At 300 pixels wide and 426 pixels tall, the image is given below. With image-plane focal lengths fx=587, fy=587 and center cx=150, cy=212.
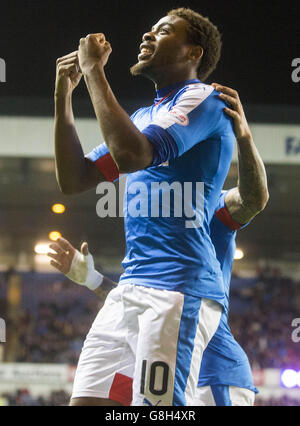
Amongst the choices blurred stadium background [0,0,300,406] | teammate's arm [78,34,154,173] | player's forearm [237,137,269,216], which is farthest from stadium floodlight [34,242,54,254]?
teammate's arm [78,34,154,173]

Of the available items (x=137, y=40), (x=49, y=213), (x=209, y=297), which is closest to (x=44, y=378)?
(x=49, y=213)

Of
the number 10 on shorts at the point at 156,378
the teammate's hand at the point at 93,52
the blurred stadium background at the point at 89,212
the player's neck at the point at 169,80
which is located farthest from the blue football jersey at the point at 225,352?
the blurred stadium background at the point at 89,212

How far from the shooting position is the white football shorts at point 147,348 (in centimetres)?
155

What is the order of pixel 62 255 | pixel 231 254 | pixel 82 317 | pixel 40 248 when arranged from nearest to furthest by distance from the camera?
1. pixel 231 254
2. pixel 62 255
3. pixel 82 317
4. pixel 40 248

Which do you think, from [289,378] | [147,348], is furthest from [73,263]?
[289,378]

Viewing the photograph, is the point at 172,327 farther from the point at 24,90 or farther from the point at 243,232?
the point at 243,232

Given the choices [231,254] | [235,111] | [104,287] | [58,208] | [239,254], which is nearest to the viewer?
[235,111]

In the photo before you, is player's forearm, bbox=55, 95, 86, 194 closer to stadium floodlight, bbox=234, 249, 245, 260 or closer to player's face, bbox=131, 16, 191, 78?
player's face, bbox=131, 16, 191, 78

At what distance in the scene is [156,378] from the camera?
5.04 feet

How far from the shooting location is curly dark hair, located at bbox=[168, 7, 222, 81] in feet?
6.77

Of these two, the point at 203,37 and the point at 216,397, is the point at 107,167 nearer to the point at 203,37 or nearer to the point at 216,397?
the point at 203,37

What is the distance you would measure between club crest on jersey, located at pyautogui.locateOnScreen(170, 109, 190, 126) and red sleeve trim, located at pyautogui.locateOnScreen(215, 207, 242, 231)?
2.30 feet

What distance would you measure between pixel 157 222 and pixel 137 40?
16.4 ft

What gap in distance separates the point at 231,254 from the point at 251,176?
0.33 m
